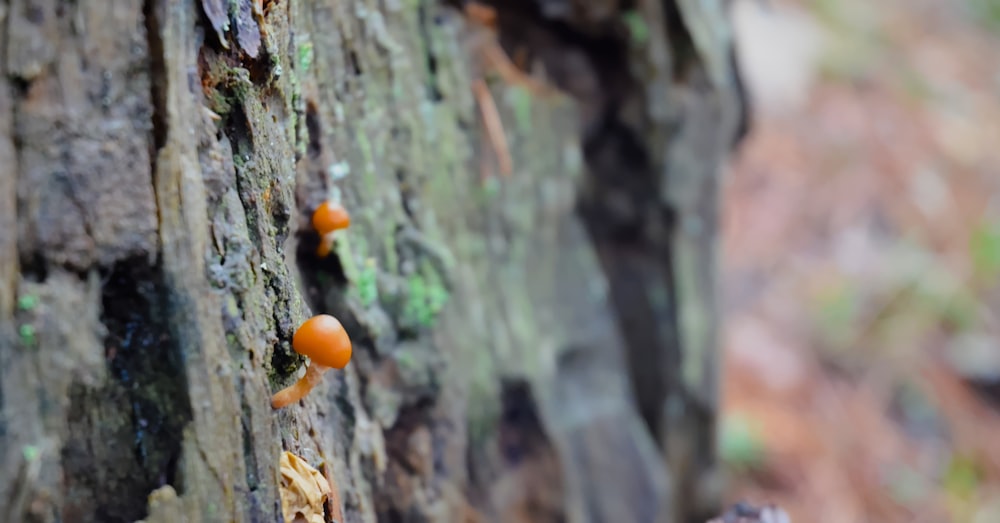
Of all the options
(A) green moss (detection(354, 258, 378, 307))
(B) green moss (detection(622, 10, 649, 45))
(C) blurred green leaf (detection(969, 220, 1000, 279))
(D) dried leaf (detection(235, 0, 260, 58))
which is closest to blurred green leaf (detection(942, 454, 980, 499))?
(C) blurred green leaf (detection(969, 220, 1000, 279))

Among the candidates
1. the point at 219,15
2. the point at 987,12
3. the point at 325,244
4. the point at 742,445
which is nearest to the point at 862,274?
the point at 742,445

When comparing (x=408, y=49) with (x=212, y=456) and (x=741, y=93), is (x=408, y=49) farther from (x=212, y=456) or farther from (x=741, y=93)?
(x=741, y=93)

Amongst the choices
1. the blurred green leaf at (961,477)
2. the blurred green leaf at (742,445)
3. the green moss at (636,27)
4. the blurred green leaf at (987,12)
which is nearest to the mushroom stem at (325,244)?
the green moss at (636,27)

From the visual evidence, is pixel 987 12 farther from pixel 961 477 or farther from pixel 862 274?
pixel 961 477

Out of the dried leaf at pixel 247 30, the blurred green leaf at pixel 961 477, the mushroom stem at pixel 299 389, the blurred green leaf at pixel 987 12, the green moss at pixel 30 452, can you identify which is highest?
the blurred green leaf at pixel 987 12

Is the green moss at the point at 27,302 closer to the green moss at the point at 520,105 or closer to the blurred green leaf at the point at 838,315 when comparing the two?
the green moss at the point at 520,105

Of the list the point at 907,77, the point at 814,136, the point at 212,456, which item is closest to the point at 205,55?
the point at 212,456

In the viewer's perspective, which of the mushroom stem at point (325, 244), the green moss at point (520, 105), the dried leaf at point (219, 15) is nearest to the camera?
the dried leaf at point (219, 15)
